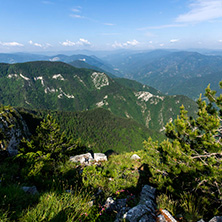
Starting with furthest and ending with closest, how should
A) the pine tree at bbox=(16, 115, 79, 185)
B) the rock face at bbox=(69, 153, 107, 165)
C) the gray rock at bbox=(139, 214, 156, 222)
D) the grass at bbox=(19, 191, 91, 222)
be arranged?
the rock face at bbox=(69, 153, 107, 165)
the pine tree at bbox=(16, 115, 79, 185)
the gray rock at bbox=(139, 214, 156, 222)
the grass at bbox=(19, 191, 91, 222)

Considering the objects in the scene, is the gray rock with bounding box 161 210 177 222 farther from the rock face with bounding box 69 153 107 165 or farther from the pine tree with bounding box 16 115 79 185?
the rock face with bounding box 69 153 107 165

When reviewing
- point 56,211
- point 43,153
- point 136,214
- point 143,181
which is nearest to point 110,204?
point 136,214

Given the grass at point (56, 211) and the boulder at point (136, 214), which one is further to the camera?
the boulder at point (136, 214)

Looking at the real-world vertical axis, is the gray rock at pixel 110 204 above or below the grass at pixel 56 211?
below

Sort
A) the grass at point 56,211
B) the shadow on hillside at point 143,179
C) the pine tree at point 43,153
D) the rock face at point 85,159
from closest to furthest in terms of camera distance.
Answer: the grass at point 56,211, the pine tree at point 43,153, the shadow on hillside at point 143,179, the rock face at point 85,159

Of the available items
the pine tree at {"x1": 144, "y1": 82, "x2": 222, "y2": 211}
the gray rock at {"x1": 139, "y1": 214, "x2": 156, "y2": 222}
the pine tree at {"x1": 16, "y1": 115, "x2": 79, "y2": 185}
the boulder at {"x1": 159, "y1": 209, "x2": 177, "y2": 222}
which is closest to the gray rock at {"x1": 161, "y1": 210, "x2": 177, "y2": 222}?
the boulder at {"x1": 159, "y1": 209, "x2": 177, "y2": 222}

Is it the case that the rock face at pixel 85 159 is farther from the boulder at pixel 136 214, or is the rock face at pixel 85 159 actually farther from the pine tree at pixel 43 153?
the boulder at pixel 136 214

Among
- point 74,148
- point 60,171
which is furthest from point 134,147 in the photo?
point 60,171

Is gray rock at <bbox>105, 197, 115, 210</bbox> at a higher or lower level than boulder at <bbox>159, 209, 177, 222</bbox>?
lower

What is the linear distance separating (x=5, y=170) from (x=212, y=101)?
47.9 feet

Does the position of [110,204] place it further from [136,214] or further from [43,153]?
[43,153]

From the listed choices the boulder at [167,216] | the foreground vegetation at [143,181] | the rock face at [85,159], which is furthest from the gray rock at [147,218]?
the rock face at [85,159]

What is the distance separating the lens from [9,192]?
161 inches

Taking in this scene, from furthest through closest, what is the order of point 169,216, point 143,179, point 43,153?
point 43,153 → point 143,179 → point 169,216
